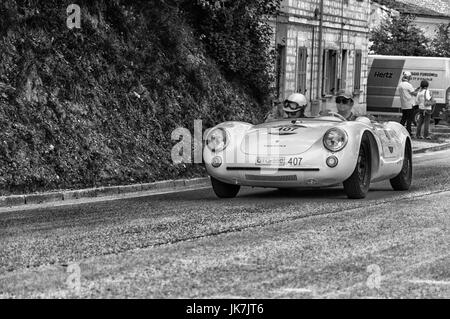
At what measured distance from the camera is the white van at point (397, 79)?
41.8 m

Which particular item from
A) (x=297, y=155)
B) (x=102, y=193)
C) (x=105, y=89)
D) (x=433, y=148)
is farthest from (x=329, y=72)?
(x=297, y=155)

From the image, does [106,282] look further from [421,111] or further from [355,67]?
[355,67]

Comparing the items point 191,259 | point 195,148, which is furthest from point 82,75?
point 191,259

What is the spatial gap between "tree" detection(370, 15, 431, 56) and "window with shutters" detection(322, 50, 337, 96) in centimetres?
1018

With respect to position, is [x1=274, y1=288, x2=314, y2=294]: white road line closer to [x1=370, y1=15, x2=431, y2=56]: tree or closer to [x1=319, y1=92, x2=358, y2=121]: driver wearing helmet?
[x1=319, y1=92, x2=358, y2=121]: driver wearing helmet

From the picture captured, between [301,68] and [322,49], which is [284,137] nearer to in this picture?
[301,68]

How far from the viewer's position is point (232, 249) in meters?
8.94

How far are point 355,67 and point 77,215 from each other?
32325mm

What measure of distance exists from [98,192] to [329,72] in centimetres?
2452

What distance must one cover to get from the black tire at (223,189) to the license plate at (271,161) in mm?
858

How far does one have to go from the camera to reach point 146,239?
377 inches

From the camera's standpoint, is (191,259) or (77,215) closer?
(191,259)

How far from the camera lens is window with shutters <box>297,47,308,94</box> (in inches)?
1372
